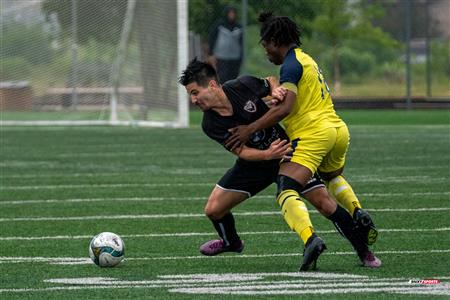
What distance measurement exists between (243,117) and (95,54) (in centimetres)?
1678

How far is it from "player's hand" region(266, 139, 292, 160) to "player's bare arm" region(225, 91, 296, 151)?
14 cm

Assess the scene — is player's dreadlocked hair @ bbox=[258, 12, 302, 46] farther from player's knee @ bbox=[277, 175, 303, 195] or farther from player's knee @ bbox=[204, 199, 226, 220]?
player's knee @ bbox=[204, 199, 226, 220]

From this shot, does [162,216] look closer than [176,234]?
No

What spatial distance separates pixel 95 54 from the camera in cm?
2448

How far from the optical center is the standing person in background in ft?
86.7

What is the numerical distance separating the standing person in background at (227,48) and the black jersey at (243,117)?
60.2ft

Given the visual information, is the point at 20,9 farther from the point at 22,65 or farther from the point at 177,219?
the point at 177,219

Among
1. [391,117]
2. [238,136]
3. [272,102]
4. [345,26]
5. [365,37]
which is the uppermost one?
[272,102]

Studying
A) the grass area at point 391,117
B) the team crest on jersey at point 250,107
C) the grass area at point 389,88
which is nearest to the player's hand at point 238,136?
the team crest on jersey at point 250,107

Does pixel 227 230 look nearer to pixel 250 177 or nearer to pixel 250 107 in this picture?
pixel 250 177

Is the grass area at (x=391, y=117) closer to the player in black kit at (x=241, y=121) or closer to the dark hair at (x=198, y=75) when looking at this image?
the player in black kit at (x=241, y=121)

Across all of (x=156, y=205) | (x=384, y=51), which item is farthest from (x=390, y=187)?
(x=384, y=51)

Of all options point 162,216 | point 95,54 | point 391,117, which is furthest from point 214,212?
point 391,117

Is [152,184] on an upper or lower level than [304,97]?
lower
